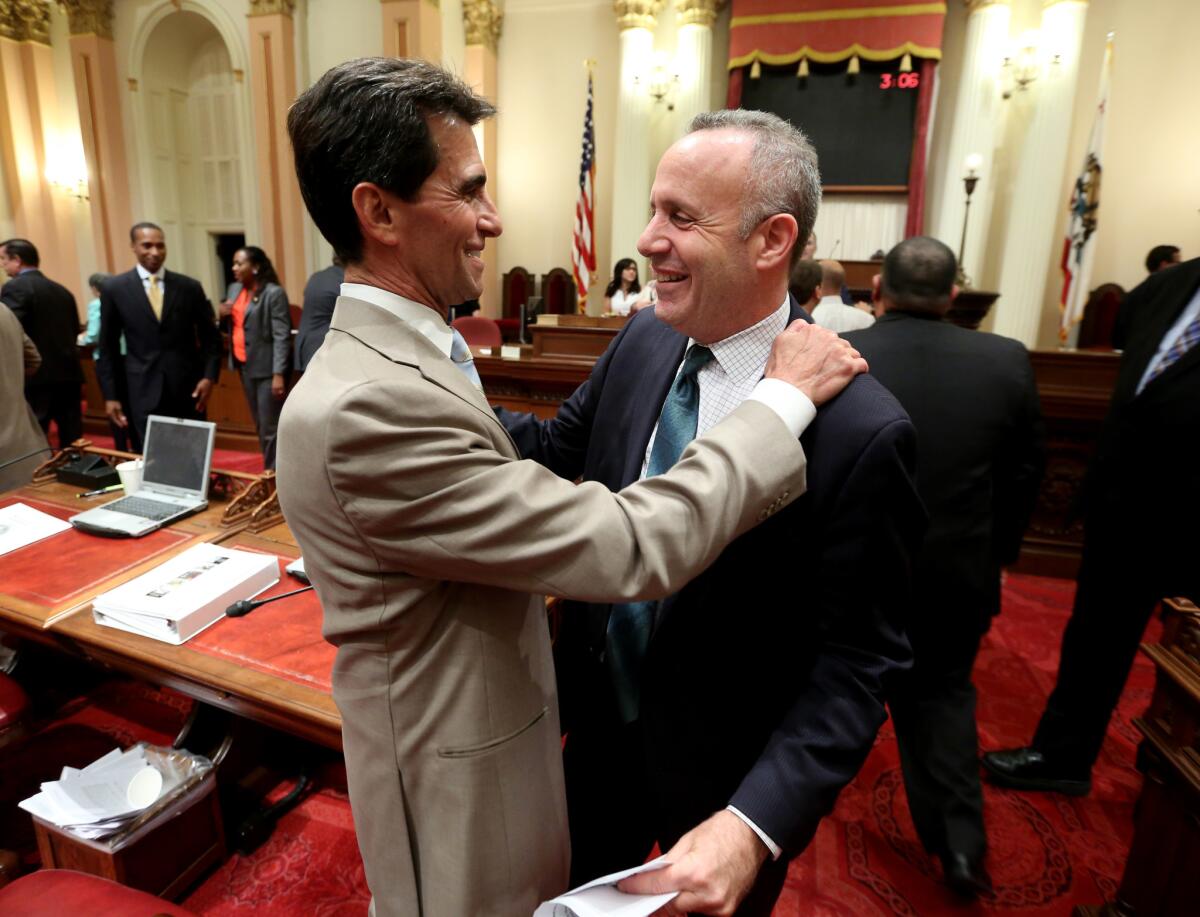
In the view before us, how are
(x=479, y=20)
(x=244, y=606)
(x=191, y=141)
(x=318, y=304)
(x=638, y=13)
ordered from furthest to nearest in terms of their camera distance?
(x=191, y=141) < (x=479, y=20) < (x=638, y=13) < (x=318, y=304) < (x=244, y=606)

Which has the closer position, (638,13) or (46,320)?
(46,320)

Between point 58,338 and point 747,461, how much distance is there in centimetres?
566

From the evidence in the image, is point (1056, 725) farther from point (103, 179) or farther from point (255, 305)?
point (103, 179)

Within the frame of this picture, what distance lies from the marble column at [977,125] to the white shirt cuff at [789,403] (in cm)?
778

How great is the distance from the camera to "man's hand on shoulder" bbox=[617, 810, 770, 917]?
859 millimetres

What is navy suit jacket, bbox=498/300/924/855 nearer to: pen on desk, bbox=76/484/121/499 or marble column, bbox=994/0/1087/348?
pen on desk, bbox=76/484/121/499

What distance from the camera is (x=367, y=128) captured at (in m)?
0.84

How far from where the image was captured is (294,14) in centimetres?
798

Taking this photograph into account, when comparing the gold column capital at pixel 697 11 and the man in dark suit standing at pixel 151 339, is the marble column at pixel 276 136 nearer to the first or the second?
the man in dark suit standing at pixel 151 339

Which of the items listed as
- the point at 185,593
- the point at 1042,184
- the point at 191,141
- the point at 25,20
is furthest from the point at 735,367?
the point at 25,20

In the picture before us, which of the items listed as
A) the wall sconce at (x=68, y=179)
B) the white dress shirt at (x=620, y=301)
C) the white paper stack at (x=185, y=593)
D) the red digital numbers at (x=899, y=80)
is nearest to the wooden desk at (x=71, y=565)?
the white paper stack at (x=185, y=593)

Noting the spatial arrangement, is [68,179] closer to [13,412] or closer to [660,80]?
[660,80]

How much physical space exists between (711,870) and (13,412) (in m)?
3.16

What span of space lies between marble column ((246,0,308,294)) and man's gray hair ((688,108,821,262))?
8346mm
